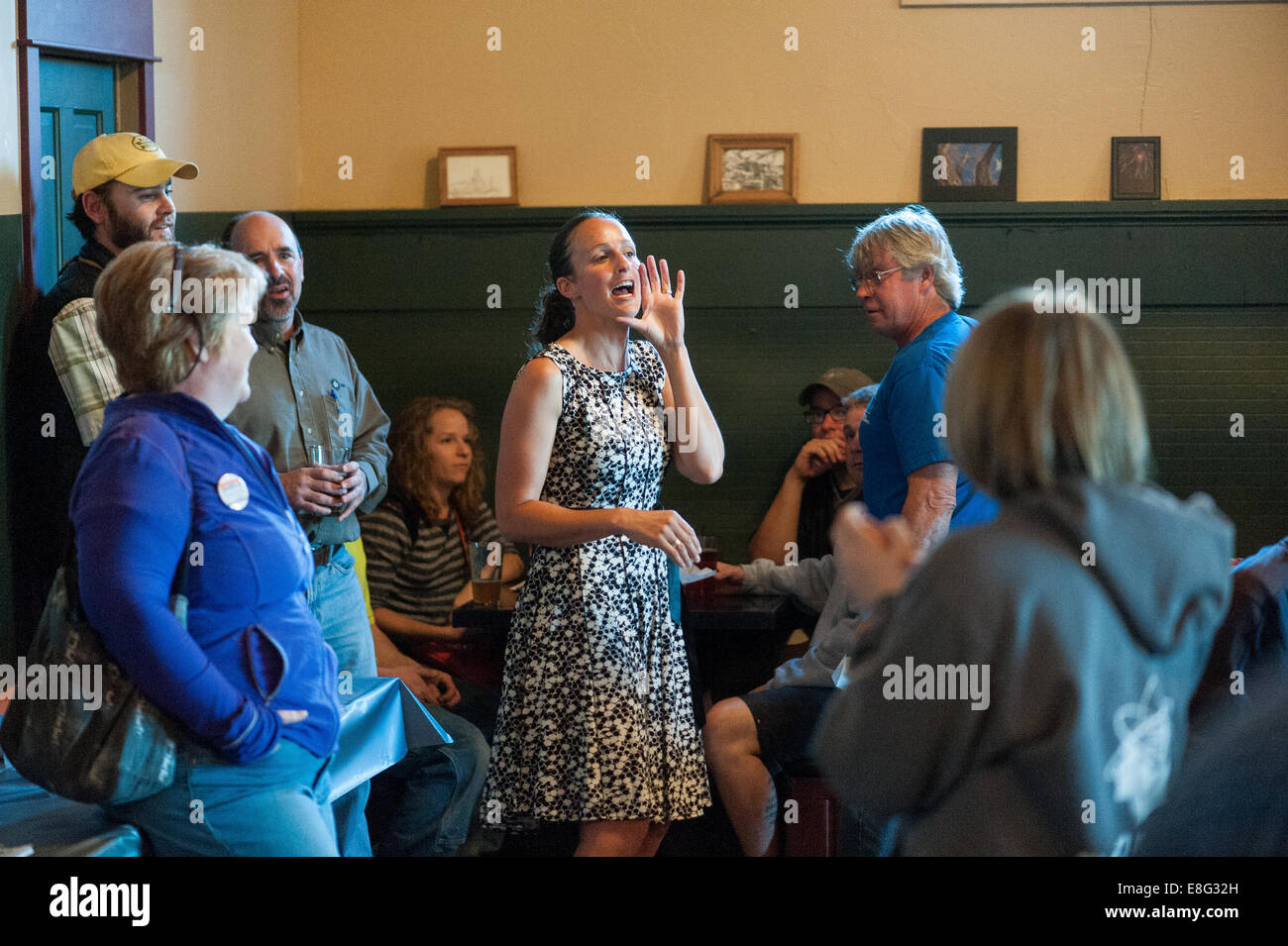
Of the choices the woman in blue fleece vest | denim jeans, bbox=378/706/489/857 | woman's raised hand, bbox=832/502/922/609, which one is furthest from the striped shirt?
woman's raised hand, bbox=832/502/922/609

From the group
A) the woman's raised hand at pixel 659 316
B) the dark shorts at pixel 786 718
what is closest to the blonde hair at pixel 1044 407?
the woman's raised hand at pixel 659 316

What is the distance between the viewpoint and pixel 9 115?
2709 millimetres

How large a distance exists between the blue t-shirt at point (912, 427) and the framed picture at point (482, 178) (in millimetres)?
2237

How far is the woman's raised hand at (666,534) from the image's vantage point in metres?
2.11

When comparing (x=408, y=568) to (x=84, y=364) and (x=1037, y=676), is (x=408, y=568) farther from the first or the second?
(x=1037, y=676)

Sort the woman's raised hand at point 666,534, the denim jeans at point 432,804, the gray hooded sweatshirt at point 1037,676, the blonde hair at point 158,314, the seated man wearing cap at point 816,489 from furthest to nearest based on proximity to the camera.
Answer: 1. the seated man wearing cap at point 816,489
2. the denim jeans at point 432,804
3. the woman's raised hand at point 666,534
4. the blonde hair at point 158,314
5. the gray hooded sweatshirt at point 1037,676

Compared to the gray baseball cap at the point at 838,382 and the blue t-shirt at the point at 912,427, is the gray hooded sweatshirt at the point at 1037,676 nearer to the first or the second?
the blue t-shirt at the point at 912,427

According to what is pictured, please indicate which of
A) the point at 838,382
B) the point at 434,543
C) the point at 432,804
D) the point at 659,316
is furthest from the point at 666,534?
the point at 838,382

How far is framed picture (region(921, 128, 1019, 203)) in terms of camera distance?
4191mm

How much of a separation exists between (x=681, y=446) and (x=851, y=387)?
164 cm

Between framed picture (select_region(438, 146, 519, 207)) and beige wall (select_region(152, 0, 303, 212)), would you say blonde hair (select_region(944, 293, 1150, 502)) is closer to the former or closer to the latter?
beige wall (select_region(152, 0, 303, 212))
